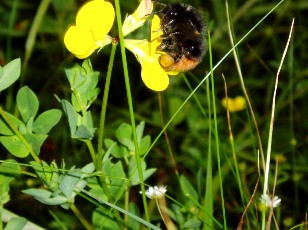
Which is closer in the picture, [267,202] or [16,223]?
[16,223]

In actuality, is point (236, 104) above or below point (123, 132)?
above

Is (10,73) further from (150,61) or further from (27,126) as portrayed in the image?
(150,61)

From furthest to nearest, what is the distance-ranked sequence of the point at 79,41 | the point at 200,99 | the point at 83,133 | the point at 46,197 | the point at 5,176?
the point at 200,99 < the point at 5,176 < the point at 46,197 < the point at 83,133 < the point at 79,41

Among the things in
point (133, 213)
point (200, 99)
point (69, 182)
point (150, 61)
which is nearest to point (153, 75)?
point (150, 61)

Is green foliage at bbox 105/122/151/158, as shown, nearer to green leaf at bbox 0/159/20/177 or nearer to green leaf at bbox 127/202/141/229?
green leaf at bbox 127/202/141/229

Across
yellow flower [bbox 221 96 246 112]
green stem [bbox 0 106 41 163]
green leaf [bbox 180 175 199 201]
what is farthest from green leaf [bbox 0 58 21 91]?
yellow flower [bbox 221 96 246 112]

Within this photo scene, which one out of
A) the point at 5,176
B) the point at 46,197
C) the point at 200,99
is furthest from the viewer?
the point at 200,99
